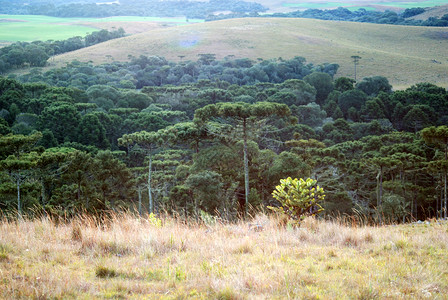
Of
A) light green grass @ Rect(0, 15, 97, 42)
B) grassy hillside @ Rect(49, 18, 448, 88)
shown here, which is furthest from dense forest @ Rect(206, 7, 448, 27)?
light green grass @ Rect(0, 15, 97, 42)

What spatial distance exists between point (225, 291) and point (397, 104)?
69193 mm

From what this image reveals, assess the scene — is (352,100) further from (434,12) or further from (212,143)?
(434,12)

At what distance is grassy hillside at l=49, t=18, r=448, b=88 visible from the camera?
104 meters

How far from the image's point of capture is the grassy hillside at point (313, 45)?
104m

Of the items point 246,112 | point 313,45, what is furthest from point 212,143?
point 313,45

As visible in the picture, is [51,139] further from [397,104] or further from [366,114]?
[397,104]

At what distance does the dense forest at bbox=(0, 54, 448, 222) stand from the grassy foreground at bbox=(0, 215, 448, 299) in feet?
6.48

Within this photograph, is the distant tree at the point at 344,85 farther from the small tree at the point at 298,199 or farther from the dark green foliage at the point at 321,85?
the small tree at the point at 298,199

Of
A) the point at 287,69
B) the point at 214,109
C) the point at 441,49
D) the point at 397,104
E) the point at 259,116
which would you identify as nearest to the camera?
the point at 259,116

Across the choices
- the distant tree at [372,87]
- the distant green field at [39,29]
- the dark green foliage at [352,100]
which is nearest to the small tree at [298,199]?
the dark green foliage at [352,100]

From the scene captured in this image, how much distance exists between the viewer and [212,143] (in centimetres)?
3138

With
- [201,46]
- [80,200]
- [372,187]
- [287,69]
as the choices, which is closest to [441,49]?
[287,69]

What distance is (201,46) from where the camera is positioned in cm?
12750

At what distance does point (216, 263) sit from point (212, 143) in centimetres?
2673
